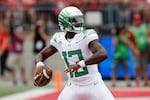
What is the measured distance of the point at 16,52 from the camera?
16125 mm

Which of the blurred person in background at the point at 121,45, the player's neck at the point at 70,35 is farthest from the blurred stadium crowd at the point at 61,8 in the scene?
the player's neck at the point at 70,35

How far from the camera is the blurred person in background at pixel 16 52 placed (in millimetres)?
15914

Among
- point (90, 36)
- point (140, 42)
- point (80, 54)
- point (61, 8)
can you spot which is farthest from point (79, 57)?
point (61, 8)

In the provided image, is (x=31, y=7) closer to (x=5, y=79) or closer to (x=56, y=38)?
(x=5, y=79)

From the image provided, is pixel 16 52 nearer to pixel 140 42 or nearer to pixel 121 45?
pixel 121 45

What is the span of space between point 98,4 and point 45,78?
12.5 meters

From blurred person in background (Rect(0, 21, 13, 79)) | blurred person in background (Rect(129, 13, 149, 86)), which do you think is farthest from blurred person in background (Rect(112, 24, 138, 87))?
blurred person in background (Rect(0, 21, 13, 79))

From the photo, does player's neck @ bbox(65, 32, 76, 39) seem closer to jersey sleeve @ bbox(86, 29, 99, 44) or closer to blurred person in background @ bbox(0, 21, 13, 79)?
jersey sleeve @ bbox(86, 29, 99, 44)

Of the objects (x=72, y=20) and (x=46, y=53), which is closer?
(x=72, y=20)

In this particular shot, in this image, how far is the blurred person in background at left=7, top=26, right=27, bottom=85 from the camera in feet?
52.2

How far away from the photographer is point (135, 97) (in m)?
12.2

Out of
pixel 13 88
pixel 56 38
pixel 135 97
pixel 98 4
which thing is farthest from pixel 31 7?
pixel 56 38

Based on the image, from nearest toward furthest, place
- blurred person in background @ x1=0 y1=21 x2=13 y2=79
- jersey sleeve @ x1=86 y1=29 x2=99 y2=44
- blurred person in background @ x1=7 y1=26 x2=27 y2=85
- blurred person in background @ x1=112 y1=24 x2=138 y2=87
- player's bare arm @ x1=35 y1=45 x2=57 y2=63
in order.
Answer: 1. jersey sleeve @ x1=86 y1=29 x2=99 y2=44
2. player's bare arm @ x1=35 y1=45 x2=57 y2=63
3. blurred person in background @ x1=112 y1=24 x2=138 y2=87
4. blurred person in background @ x1=7 y1=26 x2=27 y2=85
5. blurred person in background @ x1=0 y1=21 x2=13 y2=79

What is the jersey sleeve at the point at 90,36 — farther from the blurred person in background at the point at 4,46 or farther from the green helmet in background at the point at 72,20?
the blurred person in background at the point at 4,46
